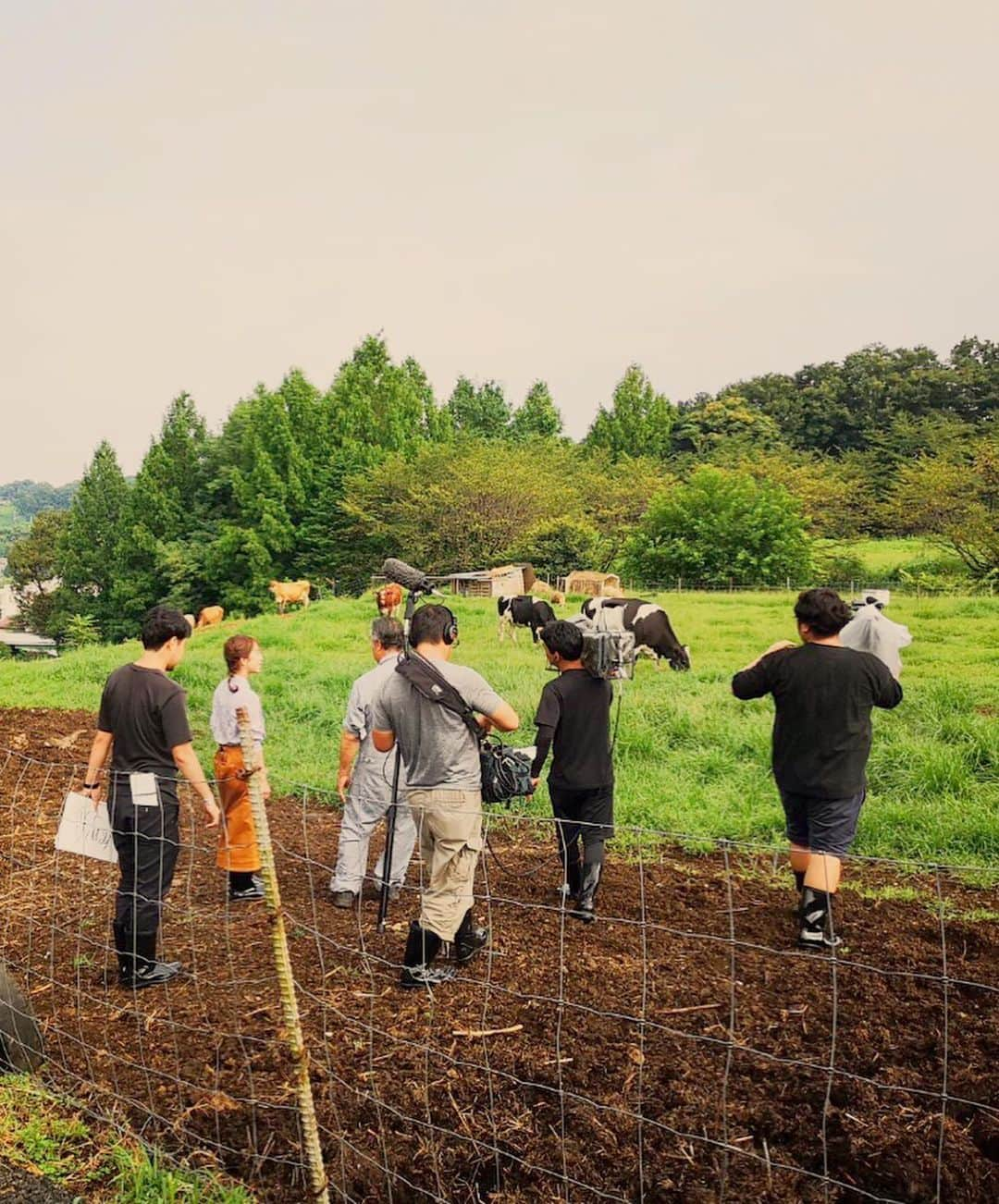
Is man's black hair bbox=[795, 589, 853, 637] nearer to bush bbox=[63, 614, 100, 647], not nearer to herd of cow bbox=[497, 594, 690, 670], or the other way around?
herd of cow bbox=[497, 594, 690, 670]

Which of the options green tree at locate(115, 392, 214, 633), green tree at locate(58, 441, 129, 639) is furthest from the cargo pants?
green tree at locate(58, 441, 129, 639)

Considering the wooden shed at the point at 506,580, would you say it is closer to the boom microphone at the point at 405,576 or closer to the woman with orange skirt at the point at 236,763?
the woman with orange skirt at the point at 236,763

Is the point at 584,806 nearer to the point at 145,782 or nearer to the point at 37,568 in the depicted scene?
the point at 145,782

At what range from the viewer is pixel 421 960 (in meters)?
3.75

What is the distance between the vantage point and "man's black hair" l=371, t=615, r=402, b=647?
4.71m

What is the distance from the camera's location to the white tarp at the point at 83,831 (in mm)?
3738

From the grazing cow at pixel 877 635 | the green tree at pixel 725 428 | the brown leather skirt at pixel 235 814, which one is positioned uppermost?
the green tree at pixel 725 428

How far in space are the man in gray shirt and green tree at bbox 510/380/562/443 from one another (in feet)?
163

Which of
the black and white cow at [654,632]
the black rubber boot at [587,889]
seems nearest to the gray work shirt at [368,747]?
the black rubber boot at [587,889]

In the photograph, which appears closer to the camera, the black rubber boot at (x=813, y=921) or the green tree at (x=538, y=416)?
the black rubber boot at (x=813, y=921)

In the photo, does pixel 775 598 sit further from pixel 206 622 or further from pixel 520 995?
pixel 520 995

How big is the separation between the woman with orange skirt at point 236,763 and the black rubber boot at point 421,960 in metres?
1.30

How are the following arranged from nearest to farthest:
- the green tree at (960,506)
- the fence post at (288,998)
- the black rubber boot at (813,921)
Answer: the fence post at (288,998) → the black rubber boot at (813,921) → the green tree at (960,506)

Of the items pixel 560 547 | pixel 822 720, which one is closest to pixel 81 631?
pixel 560 547
